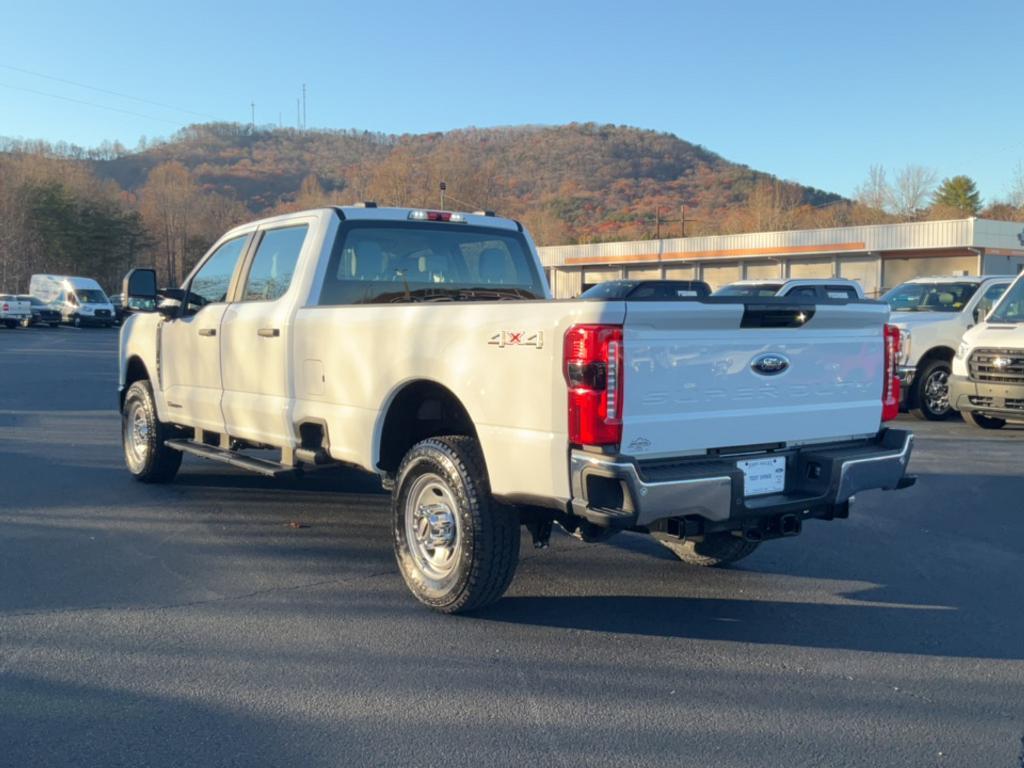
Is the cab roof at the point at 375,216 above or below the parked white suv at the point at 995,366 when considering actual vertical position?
above

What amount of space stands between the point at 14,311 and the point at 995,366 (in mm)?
39393

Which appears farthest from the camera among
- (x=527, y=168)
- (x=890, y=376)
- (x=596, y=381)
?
(x=527, y=168)

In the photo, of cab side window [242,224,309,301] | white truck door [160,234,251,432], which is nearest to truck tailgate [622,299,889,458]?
cab side window [242,224,309,301]

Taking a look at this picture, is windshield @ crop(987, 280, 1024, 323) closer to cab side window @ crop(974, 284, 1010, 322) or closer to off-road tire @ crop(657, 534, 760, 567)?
cab side window @ crop(974, 284, 1010, 322)

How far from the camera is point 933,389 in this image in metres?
13.2

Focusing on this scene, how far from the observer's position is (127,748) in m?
3.56

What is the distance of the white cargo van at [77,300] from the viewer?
1678 inches

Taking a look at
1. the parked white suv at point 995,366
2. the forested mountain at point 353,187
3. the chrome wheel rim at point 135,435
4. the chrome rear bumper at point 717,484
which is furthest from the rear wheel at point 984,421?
the forested mountain at point 353,187

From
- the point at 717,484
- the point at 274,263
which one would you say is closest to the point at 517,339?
the point at 717,484

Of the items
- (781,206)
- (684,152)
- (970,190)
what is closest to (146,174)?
(684,152)

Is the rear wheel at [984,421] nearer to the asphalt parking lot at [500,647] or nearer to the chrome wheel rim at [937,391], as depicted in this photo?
the chrome wheel rim at [937,391]

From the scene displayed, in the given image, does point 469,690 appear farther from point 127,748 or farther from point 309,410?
point 309,410

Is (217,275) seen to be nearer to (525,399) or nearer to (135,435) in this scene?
(135,435)

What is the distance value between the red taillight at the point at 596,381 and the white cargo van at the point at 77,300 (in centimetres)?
4313
